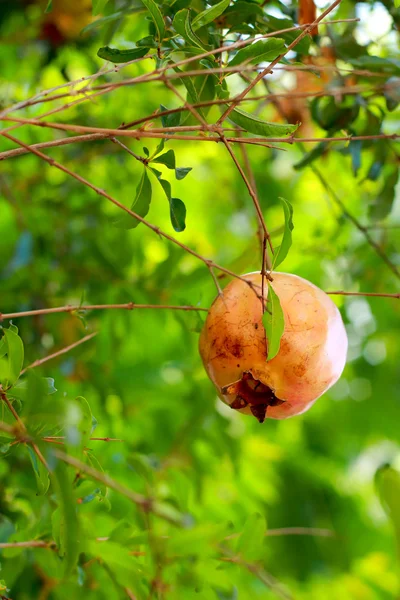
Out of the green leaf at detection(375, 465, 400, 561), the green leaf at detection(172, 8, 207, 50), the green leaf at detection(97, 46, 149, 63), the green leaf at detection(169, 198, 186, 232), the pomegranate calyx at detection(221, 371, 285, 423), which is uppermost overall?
the green leaf at detection(172, 8, 207, 50)

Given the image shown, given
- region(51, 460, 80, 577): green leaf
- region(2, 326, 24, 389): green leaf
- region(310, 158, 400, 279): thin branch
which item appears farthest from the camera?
region(310, 158, 400, 279): thin branch

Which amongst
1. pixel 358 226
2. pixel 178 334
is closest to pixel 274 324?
pixel 358 226

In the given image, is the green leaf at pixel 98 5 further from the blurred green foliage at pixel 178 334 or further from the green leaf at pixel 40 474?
the green leaf at pixel 40 474

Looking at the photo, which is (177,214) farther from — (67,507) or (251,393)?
(67,507)

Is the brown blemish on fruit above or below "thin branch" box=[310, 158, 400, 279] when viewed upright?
above

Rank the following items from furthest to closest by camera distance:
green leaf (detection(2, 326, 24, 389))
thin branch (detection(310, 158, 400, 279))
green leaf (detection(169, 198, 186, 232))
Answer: thin branch (detection(310, 158, 400, 279))
green leaf (detection(169, 198, 186, 232))
green leaf (detection(2, 326, 24, 389))

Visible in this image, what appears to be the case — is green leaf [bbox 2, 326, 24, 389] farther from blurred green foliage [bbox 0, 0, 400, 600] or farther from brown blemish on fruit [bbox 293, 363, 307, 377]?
brown blemish on fruit [bbox 293, 363, 307, 377]

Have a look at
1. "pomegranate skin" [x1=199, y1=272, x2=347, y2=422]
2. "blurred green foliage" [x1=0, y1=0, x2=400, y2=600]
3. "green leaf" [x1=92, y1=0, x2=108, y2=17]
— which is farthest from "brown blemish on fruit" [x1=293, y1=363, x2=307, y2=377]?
"green leaf" [x1=92, y1=0, x2=108, y2=17]
